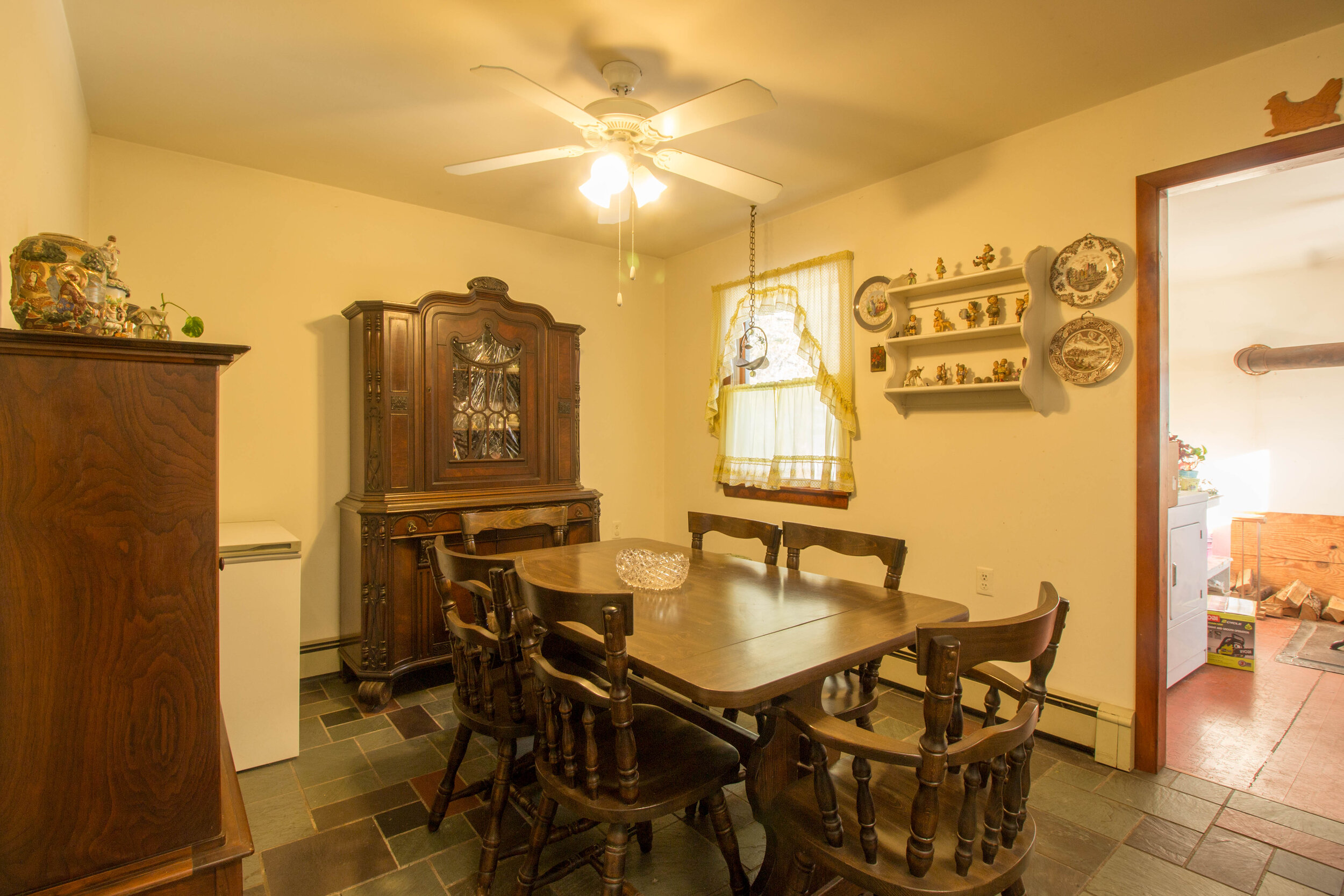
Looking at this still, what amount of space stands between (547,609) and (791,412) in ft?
8.61

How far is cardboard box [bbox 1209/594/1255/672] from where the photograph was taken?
11.6 feet

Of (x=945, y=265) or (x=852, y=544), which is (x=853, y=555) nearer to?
(x=852, y=544)

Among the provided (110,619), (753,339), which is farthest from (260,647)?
(753,339)

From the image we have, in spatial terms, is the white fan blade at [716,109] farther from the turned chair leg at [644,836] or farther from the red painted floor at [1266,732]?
the red painted floor at [1266,732]

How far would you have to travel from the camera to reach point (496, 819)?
5.61ft

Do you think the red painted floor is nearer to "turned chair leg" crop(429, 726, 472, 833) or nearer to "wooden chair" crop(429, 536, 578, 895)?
"wooden chair" crop(429, 536, 578, 895)

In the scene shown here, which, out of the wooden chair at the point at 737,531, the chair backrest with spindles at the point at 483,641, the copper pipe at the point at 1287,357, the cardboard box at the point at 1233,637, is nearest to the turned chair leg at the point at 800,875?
the chair backrest with spindles at the point at 483,641

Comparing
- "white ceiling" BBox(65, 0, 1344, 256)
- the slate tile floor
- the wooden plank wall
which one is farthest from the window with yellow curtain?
the wooden plank wall

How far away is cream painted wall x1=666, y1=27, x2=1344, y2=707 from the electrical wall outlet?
24 millimetres

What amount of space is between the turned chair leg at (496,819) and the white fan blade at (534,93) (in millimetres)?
1879

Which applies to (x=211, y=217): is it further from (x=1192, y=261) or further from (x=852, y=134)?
(x=1192, y=261)

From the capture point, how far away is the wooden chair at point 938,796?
3.50 feet

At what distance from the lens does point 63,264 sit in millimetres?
1238

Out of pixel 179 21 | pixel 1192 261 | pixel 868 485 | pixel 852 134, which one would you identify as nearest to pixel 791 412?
pixel 868 485
